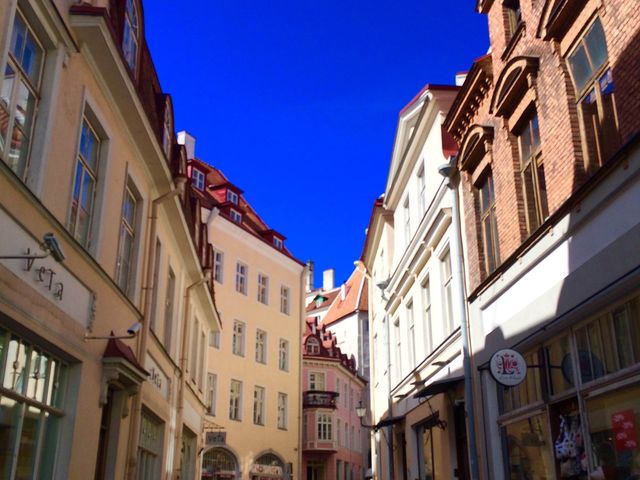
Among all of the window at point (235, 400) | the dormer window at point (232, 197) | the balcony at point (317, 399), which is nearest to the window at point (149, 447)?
the window at point (235, 400)

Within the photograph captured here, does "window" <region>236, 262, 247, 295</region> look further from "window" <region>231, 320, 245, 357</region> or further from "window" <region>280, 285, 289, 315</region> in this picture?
"window" <region>280, 285, 289, 315</region>

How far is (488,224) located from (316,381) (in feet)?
125

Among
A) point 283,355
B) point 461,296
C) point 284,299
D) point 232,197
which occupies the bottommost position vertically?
point 461,296

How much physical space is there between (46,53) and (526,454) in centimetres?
837

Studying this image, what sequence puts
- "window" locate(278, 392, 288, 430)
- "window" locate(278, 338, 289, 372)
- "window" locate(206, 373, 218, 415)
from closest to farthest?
"window" locate(206, 373, 218, 415)
"window" locate(278, 392, 288, 430)
"window" locate(278, 338, 289, 372)

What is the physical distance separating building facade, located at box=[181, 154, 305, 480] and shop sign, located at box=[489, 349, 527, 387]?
22502 millimetres

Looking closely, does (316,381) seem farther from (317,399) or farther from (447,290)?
(447,290)

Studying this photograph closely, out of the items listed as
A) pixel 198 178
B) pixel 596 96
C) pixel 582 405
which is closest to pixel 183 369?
pixel 582 405

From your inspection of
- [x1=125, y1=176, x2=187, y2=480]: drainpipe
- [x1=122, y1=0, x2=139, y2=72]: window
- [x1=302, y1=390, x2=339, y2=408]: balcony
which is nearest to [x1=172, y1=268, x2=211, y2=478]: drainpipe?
[x1=125, y1=176, x2=187, y2=480]: drainpipe

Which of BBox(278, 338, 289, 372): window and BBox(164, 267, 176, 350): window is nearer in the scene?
BBox(164, 267, 176, 350): window

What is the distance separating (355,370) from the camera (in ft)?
185

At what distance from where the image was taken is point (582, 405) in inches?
355

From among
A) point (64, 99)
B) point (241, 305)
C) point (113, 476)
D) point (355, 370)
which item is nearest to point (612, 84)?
point (64, 99)

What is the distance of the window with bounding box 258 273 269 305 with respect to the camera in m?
37.5
